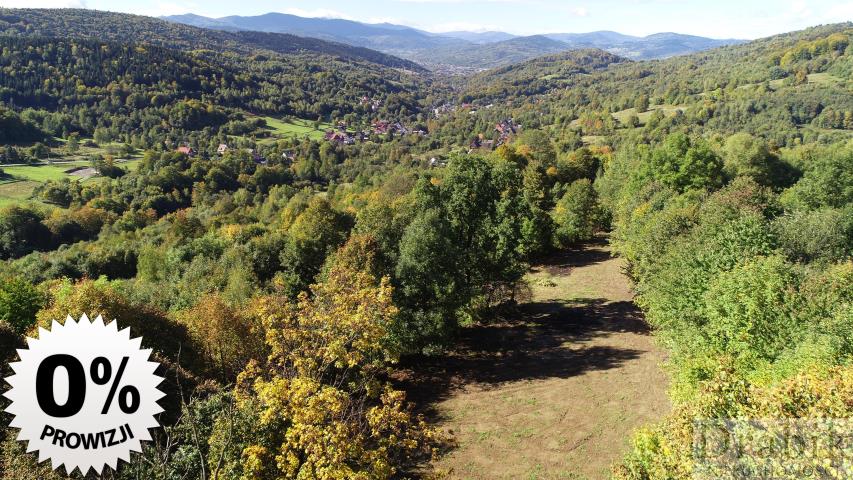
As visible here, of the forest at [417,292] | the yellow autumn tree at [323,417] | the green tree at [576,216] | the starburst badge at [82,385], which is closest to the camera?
the starburst badge at [82,385]

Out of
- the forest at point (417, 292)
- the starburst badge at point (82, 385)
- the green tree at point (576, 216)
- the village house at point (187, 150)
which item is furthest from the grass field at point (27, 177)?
the starburst badge at point (82, 385)

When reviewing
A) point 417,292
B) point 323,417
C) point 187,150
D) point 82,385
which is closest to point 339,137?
point 187,150

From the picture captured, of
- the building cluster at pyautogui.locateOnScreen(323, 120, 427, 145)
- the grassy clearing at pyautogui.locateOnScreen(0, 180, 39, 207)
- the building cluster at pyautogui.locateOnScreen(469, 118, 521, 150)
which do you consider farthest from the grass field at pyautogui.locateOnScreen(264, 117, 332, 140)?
the grassy clearing at pyautogui.locateOnScreen(0, 180, 39, 207)

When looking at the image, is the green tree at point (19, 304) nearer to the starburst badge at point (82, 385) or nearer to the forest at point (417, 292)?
the forest at point (417, 292)

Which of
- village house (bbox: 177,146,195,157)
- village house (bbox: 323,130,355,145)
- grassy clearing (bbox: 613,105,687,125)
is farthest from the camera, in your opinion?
village house (bbox: 323,130,355,145)

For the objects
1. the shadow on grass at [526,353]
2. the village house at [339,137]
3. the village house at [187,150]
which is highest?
the village house at [339,137]

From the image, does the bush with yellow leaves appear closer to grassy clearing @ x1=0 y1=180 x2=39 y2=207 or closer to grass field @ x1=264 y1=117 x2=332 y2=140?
grassy clearing @ x1=0 y1=180 x2=39 y2=207

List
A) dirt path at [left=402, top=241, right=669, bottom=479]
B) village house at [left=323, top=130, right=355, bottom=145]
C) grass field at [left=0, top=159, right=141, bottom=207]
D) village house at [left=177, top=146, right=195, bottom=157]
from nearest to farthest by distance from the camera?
dirt path at [left=402, top=241, right=669, bottom=479], grass field at [left=0, top=159, right=141, bottom=207], village house at [left=177, top=146, right=195, bottom=157], village house at [left=323, top=130, right=355, bottom=145]
